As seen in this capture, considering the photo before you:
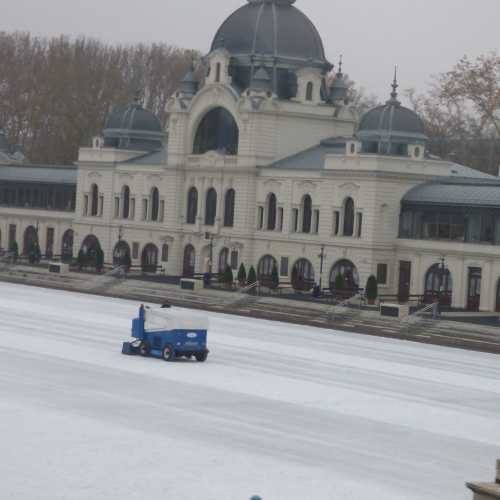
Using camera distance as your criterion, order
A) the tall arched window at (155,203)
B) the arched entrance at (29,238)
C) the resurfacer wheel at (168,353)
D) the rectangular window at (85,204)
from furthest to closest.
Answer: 1. the arched entrance at (29,238)
2. the rectangular window at (85,204)
3. the tall arched window at (155,203)
4. the resurfacer wheel at (168,353)

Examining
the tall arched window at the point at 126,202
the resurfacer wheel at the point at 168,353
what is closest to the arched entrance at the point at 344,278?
the tall arched window at the point at 126,202

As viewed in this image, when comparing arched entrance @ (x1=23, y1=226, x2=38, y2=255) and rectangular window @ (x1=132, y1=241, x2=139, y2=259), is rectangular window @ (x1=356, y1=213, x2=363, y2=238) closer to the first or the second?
rectangular window @ (x1=132, y1=241, x2=139, y2=259)

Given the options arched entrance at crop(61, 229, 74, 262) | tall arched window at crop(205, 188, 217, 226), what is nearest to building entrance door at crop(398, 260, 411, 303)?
tall arched window at crop(205, 188, 217, 226)

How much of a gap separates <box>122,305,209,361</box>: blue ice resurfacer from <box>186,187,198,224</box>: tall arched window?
144 feet

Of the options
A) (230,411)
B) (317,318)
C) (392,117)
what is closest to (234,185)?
(392,117)

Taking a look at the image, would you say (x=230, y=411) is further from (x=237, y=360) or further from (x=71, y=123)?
(x=71, y=123)

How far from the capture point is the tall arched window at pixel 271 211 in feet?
289

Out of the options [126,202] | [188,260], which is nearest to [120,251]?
[126,202]

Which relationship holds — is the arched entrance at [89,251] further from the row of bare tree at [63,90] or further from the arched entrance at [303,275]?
the row of bare tree at [63,90]

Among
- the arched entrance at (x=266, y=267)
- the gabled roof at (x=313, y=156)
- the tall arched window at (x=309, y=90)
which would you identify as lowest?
the arched entrance at (x=266, y=267)

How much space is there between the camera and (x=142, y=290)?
83625 millimetres

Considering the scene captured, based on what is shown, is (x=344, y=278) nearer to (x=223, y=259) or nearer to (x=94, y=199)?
(x=223, y=259)

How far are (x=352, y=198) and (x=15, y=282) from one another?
23.6 meters

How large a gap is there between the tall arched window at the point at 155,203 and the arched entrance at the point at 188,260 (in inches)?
176
